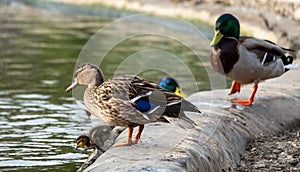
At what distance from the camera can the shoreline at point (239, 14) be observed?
1564 centimetres

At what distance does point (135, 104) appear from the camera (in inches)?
237

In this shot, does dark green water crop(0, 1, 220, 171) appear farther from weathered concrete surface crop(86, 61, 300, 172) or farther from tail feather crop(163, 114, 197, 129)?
tail feather crop(163, 114, 197, 129)

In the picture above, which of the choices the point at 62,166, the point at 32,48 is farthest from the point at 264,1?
the point at 62,166

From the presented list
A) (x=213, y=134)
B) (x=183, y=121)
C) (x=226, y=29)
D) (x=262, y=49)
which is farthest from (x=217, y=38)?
(x=183, y=121)

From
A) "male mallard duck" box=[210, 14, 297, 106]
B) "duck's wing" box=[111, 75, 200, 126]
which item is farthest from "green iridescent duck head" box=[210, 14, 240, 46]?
"duck's wing" box=[111, 75, 200, 126]

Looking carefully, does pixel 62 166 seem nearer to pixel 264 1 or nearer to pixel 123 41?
pixel 123 41

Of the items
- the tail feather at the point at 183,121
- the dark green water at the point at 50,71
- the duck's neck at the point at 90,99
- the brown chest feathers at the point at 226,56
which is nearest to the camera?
the tail feather at the point at 183,121

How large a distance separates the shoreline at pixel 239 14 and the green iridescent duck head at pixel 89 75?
7.38 m

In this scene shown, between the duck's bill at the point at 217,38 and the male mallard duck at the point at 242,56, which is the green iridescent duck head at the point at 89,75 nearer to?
the male mallard duck at the point at 242,56

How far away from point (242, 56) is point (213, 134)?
4.88 ft

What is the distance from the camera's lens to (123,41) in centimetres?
1809

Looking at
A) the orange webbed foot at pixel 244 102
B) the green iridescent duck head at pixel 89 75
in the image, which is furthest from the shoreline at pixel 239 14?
the green iridescent duck head at pixel 89 75

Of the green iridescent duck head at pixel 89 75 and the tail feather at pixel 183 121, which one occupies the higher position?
the green iridescent duck head at pixel 89 75

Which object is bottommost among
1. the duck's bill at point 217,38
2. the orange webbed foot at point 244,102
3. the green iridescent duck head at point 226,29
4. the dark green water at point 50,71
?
the dark green water at point 50,71
